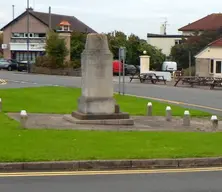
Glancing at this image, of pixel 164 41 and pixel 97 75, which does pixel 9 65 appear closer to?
pixel 164 41

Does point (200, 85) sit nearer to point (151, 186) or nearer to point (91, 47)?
point (91, 47)

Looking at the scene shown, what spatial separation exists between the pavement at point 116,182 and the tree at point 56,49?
55865 millimetres

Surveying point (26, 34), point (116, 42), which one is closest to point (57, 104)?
point (116, 42)

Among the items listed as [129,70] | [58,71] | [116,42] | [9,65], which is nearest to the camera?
[58,71]

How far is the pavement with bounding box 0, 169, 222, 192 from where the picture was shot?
839 centimetres

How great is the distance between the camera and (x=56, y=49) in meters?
64.9

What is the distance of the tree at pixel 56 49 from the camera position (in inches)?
2547

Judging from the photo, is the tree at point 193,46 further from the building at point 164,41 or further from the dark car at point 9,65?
the dark car at point 9,65

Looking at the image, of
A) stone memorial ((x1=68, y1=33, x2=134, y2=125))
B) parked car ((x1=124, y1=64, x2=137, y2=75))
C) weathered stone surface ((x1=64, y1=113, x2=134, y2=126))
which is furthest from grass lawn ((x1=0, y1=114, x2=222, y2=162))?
parked car ((x1=124, y1=64, x2=137, y2=75))

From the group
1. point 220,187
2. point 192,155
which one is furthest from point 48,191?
point 192,155

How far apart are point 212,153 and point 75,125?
648cm

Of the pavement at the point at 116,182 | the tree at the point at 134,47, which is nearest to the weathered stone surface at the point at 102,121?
the pavement at the point at 116,182

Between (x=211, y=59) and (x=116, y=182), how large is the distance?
1891 inches

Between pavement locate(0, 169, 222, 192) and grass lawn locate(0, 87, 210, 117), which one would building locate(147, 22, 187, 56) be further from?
pavement locate(0, 169, 222, 192)
